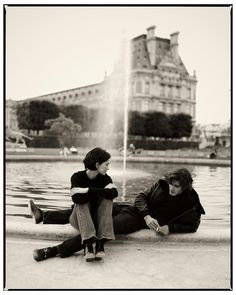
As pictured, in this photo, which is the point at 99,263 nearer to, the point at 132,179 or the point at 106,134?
the point at 132,179

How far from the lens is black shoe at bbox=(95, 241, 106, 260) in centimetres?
332

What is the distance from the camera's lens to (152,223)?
11.8 feet

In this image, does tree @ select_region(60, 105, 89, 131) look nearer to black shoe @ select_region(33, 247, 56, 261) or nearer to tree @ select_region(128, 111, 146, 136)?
tree @ select_region(128, 111, 146, 136)

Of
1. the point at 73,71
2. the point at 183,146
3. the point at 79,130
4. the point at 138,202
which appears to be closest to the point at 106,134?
the point at 79,130

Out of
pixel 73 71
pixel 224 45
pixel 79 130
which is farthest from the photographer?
pixel 79 130

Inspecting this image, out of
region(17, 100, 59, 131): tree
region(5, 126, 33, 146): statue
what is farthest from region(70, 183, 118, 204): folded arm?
region(17, 100, 59, 131): tree

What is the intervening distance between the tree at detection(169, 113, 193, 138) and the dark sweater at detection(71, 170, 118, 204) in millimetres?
34890

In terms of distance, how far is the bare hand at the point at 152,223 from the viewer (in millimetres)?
3598

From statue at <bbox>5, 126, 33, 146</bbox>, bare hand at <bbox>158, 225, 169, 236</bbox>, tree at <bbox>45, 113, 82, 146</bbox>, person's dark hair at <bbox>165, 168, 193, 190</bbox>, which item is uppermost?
tree at <bbox>45, 113, 82, 146</bbox>

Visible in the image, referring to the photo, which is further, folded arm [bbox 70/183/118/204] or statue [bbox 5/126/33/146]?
statue [bbox 5/126/33/146]

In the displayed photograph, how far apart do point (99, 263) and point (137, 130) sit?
116ft

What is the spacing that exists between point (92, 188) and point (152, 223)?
0.64m

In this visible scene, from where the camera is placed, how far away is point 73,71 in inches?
274

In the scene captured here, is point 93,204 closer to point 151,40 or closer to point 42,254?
point 42,254
